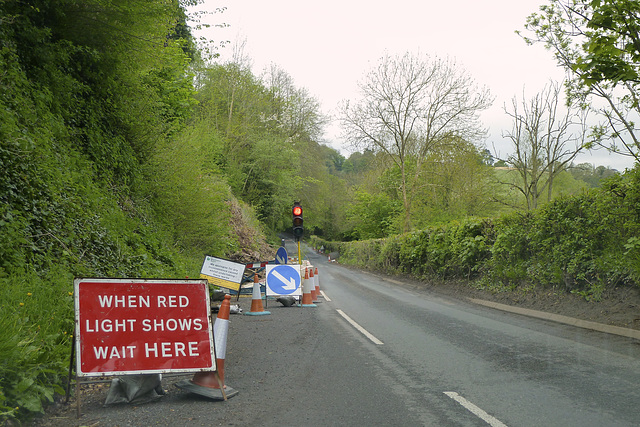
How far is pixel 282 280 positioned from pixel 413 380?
8.32 metres

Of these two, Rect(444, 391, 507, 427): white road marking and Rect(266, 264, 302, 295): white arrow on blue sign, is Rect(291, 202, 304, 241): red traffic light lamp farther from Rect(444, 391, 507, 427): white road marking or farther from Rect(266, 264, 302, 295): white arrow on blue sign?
Rect(444, 391, 507, 427): white road marking

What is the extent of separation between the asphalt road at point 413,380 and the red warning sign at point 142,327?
1.34ft

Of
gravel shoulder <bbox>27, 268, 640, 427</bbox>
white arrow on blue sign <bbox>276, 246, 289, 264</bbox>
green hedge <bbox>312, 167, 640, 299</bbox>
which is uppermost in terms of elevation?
green hedge <bbox>312, 167, 640, 299</bbox>

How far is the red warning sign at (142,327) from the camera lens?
4.51m

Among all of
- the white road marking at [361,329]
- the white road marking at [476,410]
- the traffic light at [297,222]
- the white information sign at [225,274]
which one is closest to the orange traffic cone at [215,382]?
the white road marking at [476,410]

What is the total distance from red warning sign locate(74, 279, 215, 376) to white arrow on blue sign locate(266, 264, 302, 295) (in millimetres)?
8190

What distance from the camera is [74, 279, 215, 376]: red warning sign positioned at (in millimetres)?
4512

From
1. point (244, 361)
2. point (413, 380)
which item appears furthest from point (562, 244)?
point (244, 361)

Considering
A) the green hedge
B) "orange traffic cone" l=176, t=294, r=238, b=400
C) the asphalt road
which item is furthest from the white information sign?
"orange traffic cone" l=176, t=294, r=238, b=400

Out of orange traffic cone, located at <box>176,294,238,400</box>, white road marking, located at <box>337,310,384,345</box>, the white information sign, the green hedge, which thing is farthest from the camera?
the white information sign

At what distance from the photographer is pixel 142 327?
480 cm

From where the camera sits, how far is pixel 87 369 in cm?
436

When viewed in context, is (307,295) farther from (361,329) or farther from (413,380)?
(413,380)

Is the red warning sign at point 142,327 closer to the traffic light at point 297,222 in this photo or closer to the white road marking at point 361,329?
the white road marking at point 361,329
